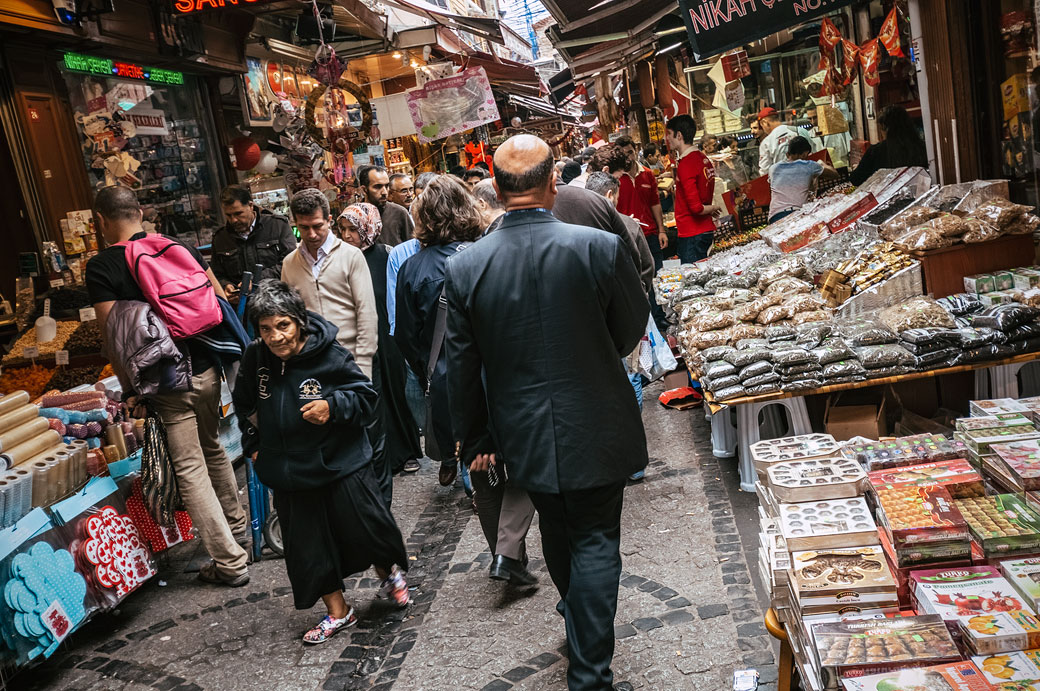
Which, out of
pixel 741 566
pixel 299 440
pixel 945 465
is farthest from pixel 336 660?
pixel 945 465

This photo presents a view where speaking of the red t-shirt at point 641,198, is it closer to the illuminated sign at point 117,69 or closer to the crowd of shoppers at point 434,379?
the crowd of shoppers at point 434,379

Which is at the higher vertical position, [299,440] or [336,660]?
[299,440]

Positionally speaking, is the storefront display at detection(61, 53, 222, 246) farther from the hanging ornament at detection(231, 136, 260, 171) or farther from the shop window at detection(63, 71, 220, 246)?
the hanging ornament at detection(231, 136, 260, 171)

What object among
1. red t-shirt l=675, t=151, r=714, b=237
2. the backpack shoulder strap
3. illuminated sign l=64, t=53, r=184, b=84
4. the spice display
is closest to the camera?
the backpack shoulder strap

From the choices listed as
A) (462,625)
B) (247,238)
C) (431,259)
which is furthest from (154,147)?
(462,625)

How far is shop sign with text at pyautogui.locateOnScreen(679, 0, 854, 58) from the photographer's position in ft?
20.2

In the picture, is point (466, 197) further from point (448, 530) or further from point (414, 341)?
point (448, 530)

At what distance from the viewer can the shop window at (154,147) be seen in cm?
797

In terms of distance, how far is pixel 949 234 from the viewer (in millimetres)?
5410

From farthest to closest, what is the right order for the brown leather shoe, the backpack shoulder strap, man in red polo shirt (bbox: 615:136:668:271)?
1. man in red polo shirt (bbox: 615:136:668:271)
2. the brown leather shoe
3. the backpack shoulder strap

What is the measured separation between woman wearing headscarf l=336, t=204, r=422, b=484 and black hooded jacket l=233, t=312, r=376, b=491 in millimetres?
2071

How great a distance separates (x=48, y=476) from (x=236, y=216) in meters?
2.98

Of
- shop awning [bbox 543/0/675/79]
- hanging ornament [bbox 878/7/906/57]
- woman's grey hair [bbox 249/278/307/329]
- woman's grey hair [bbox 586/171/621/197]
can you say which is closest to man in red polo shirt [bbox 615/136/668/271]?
shop awning [bbox 543/0/675/79]

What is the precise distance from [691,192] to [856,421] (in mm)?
4729
